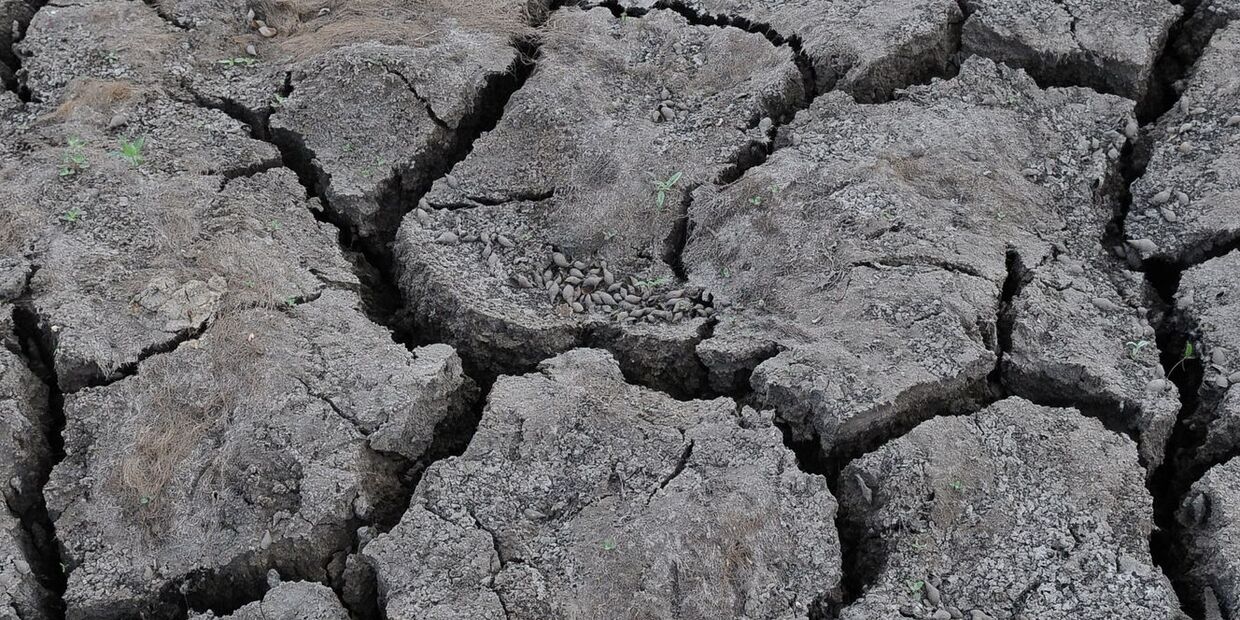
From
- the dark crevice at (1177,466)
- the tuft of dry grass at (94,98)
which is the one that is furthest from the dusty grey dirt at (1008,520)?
the tuft of dry grass at (94,98)

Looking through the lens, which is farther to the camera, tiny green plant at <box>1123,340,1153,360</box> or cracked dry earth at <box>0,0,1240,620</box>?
tiny green plant at <box>1123,340,1153,360</box>

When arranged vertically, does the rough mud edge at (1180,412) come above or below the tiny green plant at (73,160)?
above

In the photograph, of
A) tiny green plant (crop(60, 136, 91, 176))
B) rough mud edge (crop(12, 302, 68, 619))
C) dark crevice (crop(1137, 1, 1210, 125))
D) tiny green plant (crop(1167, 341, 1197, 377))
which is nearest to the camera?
rough mud edge (crop(12, 302, 68, 619))

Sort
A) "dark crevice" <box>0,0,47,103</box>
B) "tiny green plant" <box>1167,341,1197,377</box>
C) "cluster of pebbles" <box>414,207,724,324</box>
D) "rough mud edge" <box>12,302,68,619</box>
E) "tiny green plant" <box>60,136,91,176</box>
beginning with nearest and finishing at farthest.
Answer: "rough mud edge" <box>12,302,68,619</box> → "tiny green plant" <box>1167,341,1197,377</box> → "cluster of pebbles" <box>414,207,724,324</box> → "tiny green plant" <box>60,136,91,176</box> → "dark crevice" <box>0,0,47,103</box>

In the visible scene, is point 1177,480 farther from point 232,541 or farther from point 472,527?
point 232,541

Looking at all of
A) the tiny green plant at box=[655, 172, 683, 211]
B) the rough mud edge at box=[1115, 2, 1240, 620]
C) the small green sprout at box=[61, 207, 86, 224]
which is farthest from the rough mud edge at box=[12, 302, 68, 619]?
the rough mud edge at box=[1115, 2, 1240, 620]

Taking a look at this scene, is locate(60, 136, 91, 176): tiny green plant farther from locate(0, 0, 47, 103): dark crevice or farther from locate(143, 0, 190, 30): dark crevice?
locate(143, 0, 190, 30): dark crevice

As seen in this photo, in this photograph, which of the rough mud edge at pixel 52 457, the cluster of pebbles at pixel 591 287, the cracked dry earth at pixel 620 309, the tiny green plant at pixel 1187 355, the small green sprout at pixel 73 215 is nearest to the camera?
the cracked dry earth at pixel 620 309

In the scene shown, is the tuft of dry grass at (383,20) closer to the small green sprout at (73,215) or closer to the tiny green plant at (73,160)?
the tiny green plant at (73,160)

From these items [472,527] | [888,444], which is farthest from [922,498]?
[472,527]
